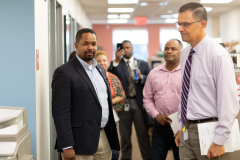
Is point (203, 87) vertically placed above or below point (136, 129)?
above

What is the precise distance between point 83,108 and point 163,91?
3.22ft

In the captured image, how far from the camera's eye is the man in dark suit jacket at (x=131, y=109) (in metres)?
3.45

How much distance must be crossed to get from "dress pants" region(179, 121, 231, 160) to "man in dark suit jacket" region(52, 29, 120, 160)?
0.57 metres

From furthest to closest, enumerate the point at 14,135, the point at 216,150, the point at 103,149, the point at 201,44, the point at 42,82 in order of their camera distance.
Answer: the point at 42,82, the point at 103,149, the point at 201,44, the point at 216,150, the point at 14,135

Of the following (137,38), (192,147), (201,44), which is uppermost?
(137,38)

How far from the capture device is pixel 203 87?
5.18 feet

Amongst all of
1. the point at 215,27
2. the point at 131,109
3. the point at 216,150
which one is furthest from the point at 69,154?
the point at 215,27

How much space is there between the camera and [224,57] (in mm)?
1507

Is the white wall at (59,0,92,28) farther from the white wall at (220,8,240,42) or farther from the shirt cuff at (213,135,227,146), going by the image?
the white wall at (220,8,240,42)

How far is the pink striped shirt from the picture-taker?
2514 mm

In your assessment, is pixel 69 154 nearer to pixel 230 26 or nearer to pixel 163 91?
pixel 163 91

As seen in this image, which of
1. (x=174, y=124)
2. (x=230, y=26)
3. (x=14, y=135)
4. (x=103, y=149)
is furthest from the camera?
(x=230, y=26)

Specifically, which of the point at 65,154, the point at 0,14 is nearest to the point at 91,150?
the point at 65,154

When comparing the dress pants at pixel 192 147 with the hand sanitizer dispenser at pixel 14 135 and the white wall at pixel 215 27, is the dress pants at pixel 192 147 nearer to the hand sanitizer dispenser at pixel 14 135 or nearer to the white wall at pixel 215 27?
the hand sanitizer dispenser at pixel 14 135
